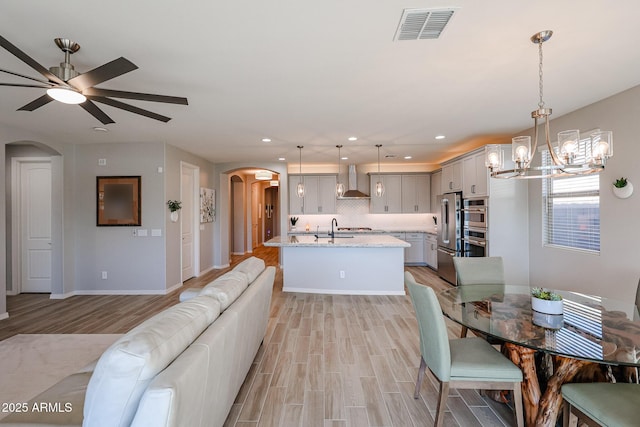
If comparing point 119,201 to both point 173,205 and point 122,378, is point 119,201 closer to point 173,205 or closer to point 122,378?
point 173,205

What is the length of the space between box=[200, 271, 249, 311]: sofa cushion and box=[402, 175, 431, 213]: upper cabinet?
19.7 feet

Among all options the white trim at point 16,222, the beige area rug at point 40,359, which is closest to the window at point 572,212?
the beige area rug at point 40,359

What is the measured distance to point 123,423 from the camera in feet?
3.65

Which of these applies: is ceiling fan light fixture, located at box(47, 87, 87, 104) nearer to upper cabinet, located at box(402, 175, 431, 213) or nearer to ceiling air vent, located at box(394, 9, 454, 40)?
ceiling air vent, located at box(394, 9, 454, 40)

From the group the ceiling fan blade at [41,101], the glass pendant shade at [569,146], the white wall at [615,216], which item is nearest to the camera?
the glass pendant shade at [569,146]

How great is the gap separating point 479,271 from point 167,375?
292cm

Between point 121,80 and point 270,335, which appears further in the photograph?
point 270,335

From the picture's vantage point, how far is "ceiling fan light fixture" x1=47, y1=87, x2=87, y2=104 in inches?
82.0

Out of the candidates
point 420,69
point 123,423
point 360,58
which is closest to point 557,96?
point 420,69

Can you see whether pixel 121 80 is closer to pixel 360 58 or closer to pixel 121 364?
pixel 360 58

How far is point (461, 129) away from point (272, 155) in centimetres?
379

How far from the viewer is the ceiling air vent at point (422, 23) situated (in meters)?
1.81

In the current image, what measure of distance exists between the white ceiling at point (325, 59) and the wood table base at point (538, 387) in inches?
85.4

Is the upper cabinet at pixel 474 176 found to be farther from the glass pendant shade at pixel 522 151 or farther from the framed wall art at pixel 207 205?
the framed wall art at pixel 207 205
